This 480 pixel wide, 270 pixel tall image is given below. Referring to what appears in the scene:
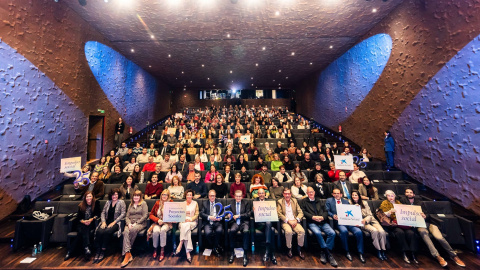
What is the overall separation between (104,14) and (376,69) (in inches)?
329

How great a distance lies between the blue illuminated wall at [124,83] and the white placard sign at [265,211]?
6769mm

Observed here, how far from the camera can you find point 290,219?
133 inches

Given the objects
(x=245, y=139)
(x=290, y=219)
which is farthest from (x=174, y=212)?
(x=245, y=139)

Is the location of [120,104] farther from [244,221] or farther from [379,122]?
[379,122]

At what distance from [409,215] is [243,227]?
2.53m

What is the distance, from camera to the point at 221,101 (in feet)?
55.0

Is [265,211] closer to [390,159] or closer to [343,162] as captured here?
[343,162]

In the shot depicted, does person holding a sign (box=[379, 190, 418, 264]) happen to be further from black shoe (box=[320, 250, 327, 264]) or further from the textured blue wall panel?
the textured blue wall panel

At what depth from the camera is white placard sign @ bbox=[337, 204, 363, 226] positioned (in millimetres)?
3027

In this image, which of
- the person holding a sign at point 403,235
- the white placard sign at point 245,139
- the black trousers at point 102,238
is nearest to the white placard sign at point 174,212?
the black trousers at point 102,238

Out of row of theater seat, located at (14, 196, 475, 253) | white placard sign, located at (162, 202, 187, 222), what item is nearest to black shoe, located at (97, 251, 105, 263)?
row of theater seat, located at (14, 196, 475, 253)

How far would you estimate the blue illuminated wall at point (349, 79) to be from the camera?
6238 millimetres

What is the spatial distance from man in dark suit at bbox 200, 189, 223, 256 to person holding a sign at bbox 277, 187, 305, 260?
3.45 feet

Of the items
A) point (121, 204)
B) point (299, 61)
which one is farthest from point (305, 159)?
point (299, 61)
